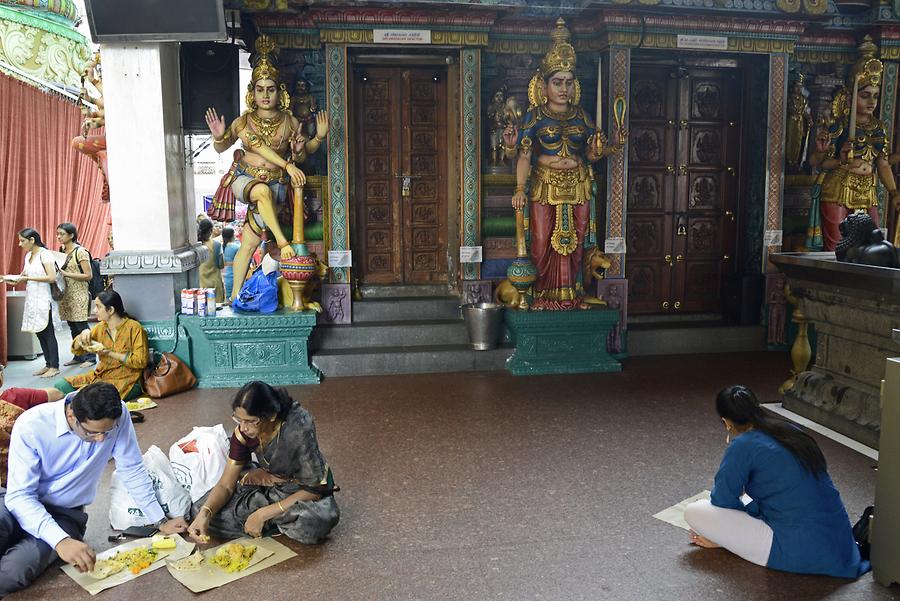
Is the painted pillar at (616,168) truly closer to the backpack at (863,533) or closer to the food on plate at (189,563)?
the backpack at (863,533)

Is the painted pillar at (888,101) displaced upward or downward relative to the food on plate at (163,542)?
upward

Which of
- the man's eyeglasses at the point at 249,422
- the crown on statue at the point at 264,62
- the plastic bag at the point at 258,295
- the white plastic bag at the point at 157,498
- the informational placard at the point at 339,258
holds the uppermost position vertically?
the crown on statue at the point at 264,62

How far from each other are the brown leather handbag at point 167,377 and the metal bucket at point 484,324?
2.68 metres

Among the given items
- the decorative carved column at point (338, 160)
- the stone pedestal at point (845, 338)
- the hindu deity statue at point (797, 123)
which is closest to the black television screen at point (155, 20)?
the decorative carved column at point (338, 160)

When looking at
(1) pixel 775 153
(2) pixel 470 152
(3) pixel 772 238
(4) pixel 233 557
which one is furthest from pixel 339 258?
(1) pixel 775 153

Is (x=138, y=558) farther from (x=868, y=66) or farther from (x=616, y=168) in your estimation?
(x=868, y=66)

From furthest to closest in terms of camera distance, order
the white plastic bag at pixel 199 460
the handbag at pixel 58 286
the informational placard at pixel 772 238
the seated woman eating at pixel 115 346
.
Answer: the informational placard at pixel 772 238, the handbag at pixel 58 286, the seated woman eating at pixel 115 346, the white plastic bag at pixel 199 460

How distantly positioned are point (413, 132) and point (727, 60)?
144 inches

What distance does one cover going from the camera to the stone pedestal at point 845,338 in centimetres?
509

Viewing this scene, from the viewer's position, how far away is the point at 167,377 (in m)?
6.68

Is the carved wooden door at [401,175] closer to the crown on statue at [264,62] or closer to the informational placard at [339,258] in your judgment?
the informational placard at [339,258]

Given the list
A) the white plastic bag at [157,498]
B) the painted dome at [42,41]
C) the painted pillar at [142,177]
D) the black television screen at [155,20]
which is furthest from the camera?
the painted dome at [42,41]

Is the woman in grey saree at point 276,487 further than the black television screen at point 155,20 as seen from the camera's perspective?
No

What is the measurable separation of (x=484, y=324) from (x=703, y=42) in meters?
3.82
